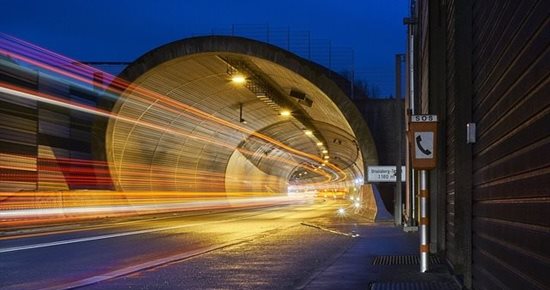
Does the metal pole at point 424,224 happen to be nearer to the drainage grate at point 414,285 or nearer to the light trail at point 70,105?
the drainage grate at point 414,285

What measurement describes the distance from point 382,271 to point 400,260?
5.71ft

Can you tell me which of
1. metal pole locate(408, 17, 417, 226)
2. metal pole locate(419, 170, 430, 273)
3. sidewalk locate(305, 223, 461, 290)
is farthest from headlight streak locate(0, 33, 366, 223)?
metal pole locate(419, 170, 430, 273)

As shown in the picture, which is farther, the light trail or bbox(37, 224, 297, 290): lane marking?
the light trail

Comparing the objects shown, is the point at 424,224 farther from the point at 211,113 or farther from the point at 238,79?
the point at 211,113

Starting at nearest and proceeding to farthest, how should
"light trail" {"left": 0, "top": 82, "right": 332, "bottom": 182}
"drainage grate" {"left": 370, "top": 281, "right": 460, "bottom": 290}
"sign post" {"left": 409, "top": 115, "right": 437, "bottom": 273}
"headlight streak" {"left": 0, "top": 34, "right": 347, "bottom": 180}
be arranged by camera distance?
"drainage grate" {"left": 370, "top": 281, "right": 460, "bottom": 290}, "sign post" {"left": 409, "top": 115, "right": 437, "bottom": 273}, "headlight streak" {"left": 0, "top": 34, "right": 347, "bottom": 180}, "light trail" {"left": 0, "top": 82, "right": 332, "bottom": 182}

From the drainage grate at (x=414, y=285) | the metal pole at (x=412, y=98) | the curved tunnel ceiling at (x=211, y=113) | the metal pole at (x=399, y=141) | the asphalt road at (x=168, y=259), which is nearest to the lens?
the drainage grate at (x=414, y=285)

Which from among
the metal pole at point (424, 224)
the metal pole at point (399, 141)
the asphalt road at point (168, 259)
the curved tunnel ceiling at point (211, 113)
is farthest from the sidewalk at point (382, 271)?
the curved tunnel ceiling at point (211, 113)

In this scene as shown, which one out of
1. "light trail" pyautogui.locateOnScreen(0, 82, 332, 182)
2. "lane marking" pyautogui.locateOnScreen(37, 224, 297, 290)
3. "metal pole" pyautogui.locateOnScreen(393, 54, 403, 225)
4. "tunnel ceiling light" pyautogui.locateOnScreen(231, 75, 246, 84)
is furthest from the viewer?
"light trail" pyautogui.locateOnScreen(0, 82, 332, 182)

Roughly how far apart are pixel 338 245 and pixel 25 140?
2496 centimetres

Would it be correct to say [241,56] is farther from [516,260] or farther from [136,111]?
[516,260]

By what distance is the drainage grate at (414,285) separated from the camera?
362 inches

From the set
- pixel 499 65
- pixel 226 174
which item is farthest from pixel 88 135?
pixel 499 65

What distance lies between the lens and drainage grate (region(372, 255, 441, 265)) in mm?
12398

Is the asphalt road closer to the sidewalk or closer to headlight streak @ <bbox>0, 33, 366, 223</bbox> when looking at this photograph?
the sidewalk
